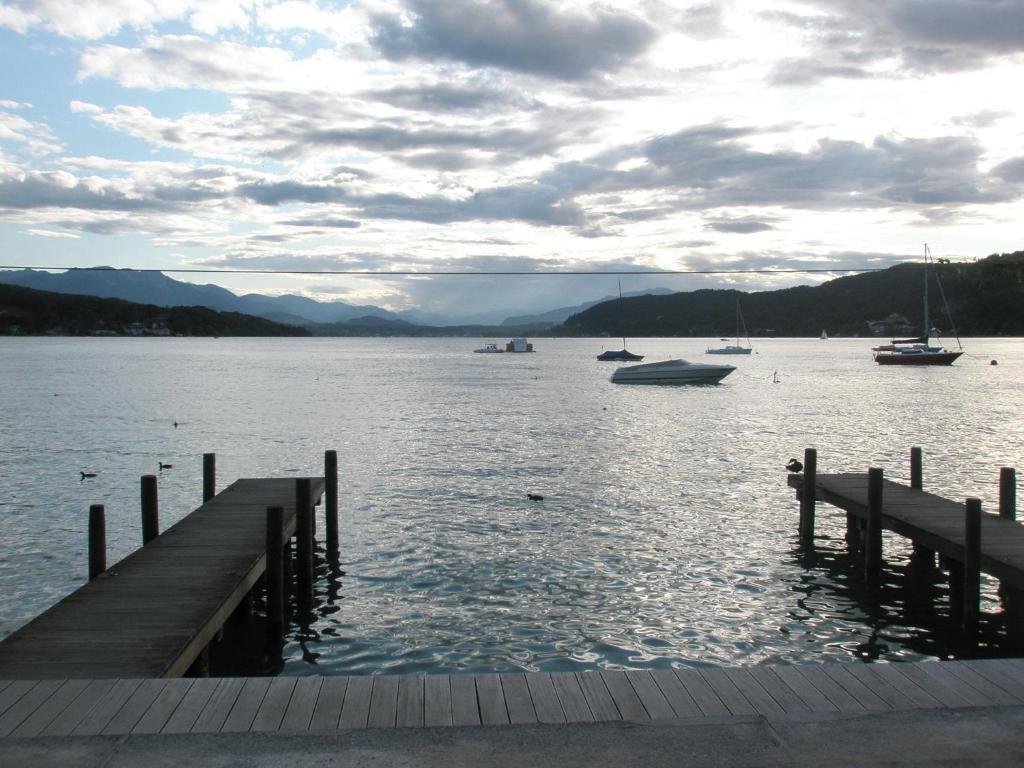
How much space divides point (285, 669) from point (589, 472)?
1704 cm

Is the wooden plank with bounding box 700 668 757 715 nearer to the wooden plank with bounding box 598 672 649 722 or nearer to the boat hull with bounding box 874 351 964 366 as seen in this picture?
the wooden plank with bounding box 598 672 649 722

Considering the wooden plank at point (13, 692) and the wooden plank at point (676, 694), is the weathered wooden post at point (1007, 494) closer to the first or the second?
the wooden plank at point (676, 694)

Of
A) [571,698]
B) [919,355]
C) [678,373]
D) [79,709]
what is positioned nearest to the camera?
[79,709]

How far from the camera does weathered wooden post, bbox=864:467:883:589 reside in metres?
15.6

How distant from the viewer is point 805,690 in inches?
280

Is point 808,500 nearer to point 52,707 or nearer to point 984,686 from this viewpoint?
point 984,686

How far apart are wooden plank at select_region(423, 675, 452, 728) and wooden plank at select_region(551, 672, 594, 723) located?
814 mm

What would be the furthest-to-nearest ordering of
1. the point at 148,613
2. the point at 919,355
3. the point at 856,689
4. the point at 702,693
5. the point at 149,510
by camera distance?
the point at 919,355 < the point at 149,510 < the point at 148,613 < the point at 856,689 < the point at 702,693

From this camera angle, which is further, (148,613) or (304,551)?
(304,551)

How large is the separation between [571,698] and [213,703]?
2.61m

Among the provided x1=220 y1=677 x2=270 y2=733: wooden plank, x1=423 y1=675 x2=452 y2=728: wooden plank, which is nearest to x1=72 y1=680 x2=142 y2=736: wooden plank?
x1=220 y1=677 x2=270 y2=733: wooden plank

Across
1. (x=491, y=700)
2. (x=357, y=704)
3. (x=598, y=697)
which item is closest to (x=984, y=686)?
(x=598, y=697)

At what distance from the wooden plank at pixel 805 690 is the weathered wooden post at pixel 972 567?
21.6ft

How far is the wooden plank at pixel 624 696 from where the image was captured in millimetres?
6617
